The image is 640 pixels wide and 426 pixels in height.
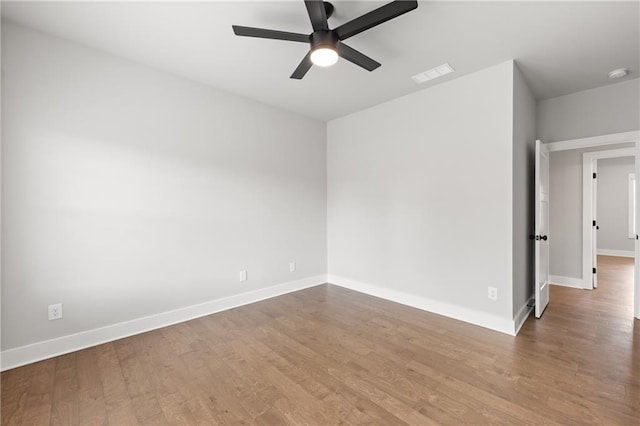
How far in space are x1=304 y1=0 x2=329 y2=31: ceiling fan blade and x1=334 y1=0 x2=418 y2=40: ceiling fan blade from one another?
0.12 metres

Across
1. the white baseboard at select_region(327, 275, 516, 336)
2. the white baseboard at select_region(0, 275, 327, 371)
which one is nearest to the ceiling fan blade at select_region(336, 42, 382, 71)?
the white baseboard at select_region(327, 275, 516, 336)

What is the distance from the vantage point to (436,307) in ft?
10.9

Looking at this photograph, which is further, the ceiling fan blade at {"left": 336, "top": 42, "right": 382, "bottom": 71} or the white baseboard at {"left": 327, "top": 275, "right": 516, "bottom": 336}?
the white baseboard at {"left": 327, "top": 275, "right": 516, "bottom": 336}

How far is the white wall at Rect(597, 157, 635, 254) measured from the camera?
6742mm

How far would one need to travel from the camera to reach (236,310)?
3438mm

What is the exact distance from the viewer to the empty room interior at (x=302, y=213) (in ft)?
6.43

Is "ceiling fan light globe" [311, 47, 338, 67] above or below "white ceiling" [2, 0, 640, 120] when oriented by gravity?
below

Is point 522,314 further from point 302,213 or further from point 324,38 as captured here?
point 324,38

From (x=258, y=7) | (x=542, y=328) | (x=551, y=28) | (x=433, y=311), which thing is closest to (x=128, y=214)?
(x=258, y=7)

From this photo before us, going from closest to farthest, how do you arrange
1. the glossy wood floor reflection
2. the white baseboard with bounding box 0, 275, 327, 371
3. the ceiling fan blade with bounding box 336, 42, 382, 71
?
1. the glossy wood floor reflection
2. the ceiling fan blade with bounding box 336, 42, 382, 71
3. the white baseboard with bounding box 0, 275, 327, 371

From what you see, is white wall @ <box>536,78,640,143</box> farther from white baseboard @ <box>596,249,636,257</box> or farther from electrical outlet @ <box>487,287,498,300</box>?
white baseboard @ <box>596,249,636,257</box>

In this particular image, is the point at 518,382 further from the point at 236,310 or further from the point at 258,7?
the point at 258,7

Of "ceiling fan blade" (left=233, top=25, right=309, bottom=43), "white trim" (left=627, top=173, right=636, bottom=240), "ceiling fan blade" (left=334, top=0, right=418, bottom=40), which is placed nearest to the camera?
"ceiling fan blade" (left=334, top=0, right=418, bottom=40)

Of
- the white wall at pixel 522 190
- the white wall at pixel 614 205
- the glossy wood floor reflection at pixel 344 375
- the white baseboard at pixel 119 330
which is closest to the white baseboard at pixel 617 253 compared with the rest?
the white wall at pixel 614 205
